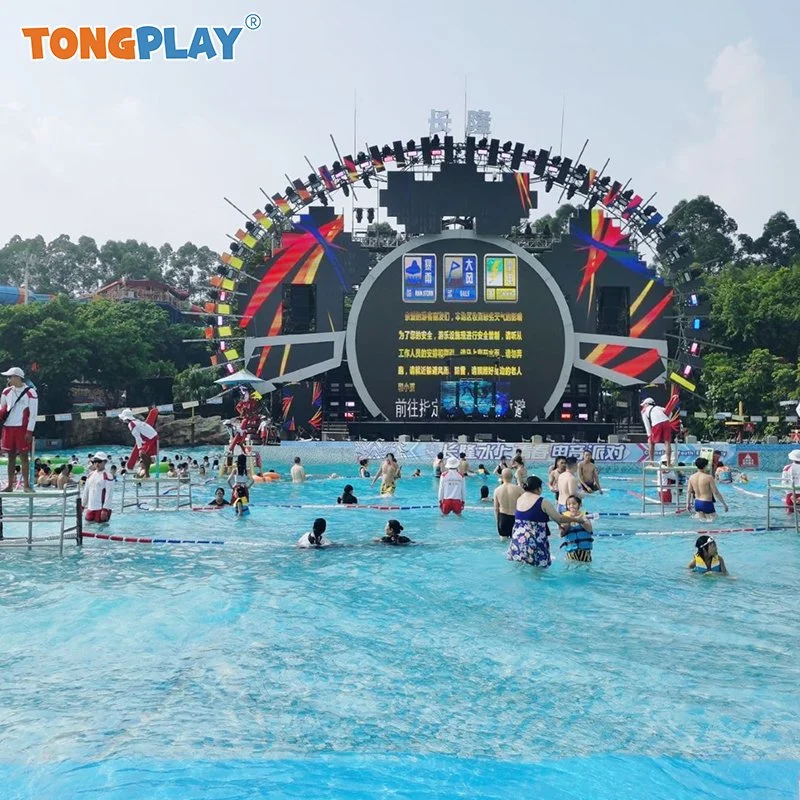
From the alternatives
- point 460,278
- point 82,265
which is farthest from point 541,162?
point 82,265

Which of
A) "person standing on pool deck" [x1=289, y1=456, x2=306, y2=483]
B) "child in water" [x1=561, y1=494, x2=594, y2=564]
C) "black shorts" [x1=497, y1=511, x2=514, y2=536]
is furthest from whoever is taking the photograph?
"person standing on pool deck" [x1=289, y1=456, x2=306, y2=483]

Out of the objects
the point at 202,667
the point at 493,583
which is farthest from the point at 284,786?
the point at 493,583

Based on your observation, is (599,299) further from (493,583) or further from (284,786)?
(284,786)

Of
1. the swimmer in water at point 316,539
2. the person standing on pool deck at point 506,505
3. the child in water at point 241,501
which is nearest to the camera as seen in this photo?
the swimmer in water at point 316,539

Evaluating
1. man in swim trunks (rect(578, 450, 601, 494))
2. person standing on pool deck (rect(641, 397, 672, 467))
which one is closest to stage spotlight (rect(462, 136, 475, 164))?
man in swim trunks (rect(578, 450, 601, 494))

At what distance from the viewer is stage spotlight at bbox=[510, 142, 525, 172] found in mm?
44469

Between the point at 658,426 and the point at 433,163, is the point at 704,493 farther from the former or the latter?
the point at 433,163

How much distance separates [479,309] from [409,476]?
13105mm

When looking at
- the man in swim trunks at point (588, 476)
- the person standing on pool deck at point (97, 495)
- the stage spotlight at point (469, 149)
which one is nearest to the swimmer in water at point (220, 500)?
the person standing on pool deck at point (97, 495)

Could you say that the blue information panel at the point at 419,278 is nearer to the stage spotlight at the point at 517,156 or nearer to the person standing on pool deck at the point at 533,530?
the stage spotlight at the point at 517,156

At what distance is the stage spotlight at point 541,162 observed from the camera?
44.9m

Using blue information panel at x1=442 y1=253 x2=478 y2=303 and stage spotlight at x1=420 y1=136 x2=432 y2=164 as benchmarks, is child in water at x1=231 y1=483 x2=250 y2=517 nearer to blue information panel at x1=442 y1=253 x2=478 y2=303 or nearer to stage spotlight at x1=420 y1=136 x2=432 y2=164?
blue information panel at x1=442 y1=253 x2=478 y2=303

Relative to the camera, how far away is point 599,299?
4509 cm

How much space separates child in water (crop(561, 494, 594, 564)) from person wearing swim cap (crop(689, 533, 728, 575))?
1.63 meters
